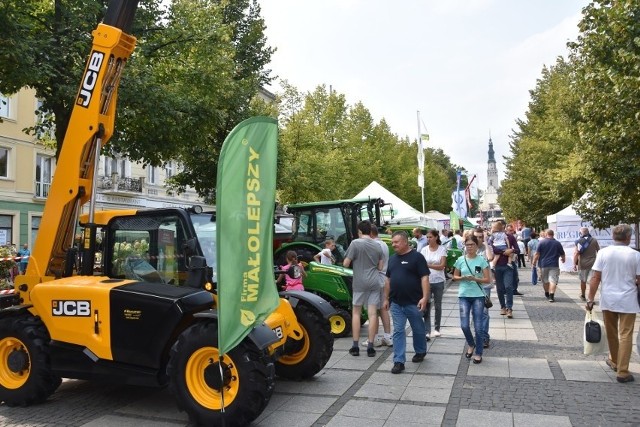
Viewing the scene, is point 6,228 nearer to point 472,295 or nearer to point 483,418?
point 472,295

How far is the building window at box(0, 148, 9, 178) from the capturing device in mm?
26391

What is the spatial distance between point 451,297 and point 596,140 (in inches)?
205

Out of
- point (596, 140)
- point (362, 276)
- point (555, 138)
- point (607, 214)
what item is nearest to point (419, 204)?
point (555, 138)

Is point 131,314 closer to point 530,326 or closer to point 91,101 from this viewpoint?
point 91,101

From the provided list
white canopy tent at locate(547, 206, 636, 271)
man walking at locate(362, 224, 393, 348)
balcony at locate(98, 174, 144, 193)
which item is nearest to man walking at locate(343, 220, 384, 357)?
man walking at locate(362, 224, 393, 348)

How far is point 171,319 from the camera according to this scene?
4.98 m

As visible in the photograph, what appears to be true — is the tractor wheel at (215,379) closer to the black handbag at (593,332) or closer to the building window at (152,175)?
the black handbag at (593,332)

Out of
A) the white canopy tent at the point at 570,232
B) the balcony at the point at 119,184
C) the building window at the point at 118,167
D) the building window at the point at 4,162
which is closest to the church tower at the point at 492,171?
the balcony at the point at 119,184

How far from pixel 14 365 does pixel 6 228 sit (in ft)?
77.4

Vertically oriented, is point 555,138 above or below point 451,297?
above

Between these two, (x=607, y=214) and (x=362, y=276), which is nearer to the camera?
(x=362, y=276)

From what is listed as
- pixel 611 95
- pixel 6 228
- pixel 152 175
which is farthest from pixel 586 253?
pixel 152 175

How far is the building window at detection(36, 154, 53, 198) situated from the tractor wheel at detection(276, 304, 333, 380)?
25792mm

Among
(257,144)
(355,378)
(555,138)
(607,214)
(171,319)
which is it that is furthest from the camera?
(555,138)
